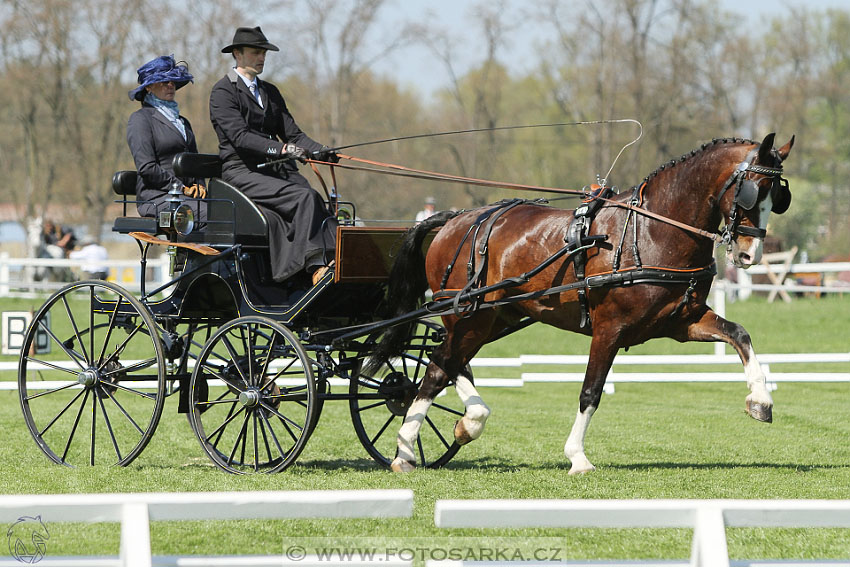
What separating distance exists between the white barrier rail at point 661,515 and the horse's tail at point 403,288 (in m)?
3.85

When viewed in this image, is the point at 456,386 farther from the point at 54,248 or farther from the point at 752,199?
the point at 54,248

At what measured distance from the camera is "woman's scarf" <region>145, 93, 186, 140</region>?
7621 mm

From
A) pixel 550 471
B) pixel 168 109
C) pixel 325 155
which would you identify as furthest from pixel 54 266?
pixel 550 471

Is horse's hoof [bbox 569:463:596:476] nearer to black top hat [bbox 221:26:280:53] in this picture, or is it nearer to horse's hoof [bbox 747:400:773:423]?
horse's hoof [bbox 747:400:773:423]

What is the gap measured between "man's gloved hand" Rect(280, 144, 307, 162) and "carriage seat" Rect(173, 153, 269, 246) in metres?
0.37

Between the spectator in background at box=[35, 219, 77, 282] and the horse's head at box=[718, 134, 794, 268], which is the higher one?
the horse's head at box=[718, 134, 794, 268]

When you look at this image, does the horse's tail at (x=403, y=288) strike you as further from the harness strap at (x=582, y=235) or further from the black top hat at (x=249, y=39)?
the black top hat at (x=249, y=39)

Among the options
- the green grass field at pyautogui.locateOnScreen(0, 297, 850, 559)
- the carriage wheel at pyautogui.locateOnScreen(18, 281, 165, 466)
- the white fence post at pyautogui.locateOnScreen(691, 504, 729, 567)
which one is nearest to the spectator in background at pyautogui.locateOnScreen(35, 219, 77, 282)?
the green grass field at pyautogui.locateOnScreen(0, 297, 850, 559)

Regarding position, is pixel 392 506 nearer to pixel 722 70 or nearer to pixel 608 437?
pixel 608 437

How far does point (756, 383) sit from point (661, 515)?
2885 millimetres

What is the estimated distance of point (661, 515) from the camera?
3400mm

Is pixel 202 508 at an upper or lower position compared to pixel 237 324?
lower

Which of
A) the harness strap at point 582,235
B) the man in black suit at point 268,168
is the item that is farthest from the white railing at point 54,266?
the harness strap at point 582,235

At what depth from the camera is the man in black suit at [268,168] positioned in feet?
22.4
